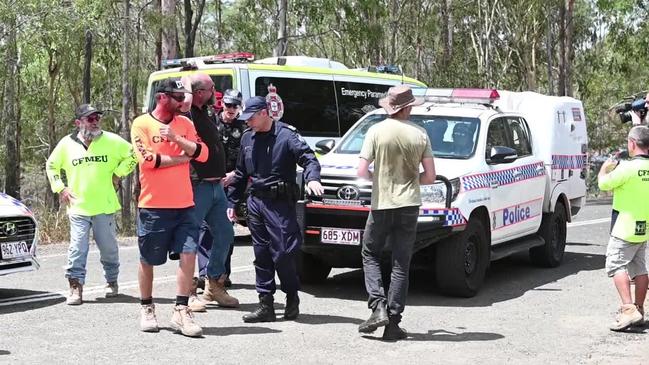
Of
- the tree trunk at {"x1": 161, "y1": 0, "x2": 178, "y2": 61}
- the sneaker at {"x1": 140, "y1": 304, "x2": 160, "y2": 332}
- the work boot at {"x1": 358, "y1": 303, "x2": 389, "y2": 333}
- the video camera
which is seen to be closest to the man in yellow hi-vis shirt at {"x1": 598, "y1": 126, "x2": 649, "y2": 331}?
the video camera

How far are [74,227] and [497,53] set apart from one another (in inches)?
1562

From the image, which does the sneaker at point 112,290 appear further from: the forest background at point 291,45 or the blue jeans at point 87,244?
the forest background at point 291,45

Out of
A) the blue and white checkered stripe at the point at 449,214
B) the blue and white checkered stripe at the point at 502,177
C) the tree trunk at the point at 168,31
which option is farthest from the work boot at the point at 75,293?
the tree trunk at the point at 168,31

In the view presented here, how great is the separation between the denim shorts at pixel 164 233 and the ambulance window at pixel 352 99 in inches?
334

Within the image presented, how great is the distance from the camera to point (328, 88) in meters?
15.5

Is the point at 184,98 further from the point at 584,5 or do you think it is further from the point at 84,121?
the point at 584,5

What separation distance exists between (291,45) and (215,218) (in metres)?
39.3

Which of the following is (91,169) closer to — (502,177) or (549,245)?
(502,177)

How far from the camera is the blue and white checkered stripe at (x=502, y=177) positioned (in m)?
9.18

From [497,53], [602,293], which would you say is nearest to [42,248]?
[602,293]

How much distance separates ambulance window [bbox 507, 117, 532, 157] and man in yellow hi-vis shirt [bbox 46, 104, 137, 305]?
4583 millimetres

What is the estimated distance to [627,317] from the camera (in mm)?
7578

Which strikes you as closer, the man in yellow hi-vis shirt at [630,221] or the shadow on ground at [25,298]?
the man in yellow hi-vis shirt at [630,221]

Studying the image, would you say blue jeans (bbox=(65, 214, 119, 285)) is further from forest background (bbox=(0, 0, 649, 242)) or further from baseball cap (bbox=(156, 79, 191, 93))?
forest background (bbox=(0, 0, 649, 242))
